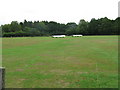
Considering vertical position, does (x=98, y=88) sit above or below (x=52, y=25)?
below

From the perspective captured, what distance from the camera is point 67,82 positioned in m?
5.46

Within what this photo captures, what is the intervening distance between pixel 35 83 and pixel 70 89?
58.4 inches

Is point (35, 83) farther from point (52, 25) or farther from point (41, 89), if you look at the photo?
point (52, 25)

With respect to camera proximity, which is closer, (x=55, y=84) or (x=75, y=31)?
(x=55, y=84)

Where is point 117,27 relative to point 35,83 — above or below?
above

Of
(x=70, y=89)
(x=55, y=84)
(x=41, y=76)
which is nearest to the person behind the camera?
(x=70, y=89)

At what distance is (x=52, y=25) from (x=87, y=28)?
31233 millimetres

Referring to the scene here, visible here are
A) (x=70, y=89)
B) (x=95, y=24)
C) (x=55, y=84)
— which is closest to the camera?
(x=70, y=89)

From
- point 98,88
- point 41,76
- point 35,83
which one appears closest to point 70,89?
point 98,88

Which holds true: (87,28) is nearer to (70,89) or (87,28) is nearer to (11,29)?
(11,29)

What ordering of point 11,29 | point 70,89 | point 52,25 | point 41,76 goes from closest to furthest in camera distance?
point 70,89, point 41,76, point 11,29, point 52,25

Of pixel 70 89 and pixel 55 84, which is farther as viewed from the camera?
pixel 55 84

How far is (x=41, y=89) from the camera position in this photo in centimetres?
488

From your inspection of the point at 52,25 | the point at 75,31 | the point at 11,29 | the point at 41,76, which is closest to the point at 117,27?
the point at 75,31
